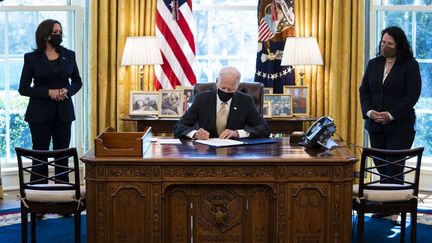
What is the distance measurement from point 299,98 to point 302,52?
45 cm

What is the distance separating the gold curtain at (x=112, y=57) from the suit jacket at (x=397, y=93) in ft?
7.45

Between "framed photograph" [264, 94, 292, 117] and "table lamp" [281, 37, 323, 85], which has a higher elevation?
"table lamp" [281, 37, 323, 85]

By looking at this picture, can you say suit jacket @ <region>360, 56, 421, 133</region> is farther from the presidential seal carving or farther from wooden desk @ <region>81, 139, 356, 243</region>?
the presidential seal carving

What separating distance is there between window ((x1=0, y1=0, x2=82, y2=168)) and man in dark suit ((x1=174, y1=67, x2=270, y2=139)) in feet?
6.80

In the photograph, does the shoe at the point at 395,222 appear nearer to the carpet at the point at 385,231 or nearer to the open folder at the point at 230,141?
the carpet at the point at 385,231

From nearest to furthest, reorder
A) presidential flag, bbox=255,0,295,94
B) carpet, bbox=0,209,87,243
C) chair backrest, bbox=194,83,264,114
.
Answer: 1. carpet, bbox=0,209,87,243
2. chair backrest, bbox=194,83,264,114
3. presidential flag, bbox=255,0,295,94

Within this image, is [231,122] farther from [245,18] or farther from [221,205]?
[245,18]

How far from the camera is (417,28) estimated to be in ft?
22.4

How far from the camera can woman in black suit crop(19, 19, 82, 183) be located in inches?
217

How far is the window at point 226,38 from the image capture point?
6941 millimetres

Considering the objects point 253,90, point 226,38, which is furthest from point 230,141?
point 226,38

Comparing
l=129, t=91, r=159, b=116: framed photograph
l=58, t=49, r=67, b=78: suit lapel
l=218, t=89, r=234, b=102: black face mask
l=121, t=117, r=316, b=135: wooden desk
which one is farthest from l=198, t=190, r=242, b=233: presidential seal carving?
l=129, t=91, r=159, b=116: framed photograph

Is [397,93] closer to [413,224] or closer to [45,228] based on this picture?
[413,224]

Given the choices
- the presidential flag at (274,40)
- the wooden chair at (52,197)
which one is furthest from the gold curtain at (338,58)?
the wooden chair at (52,197)
